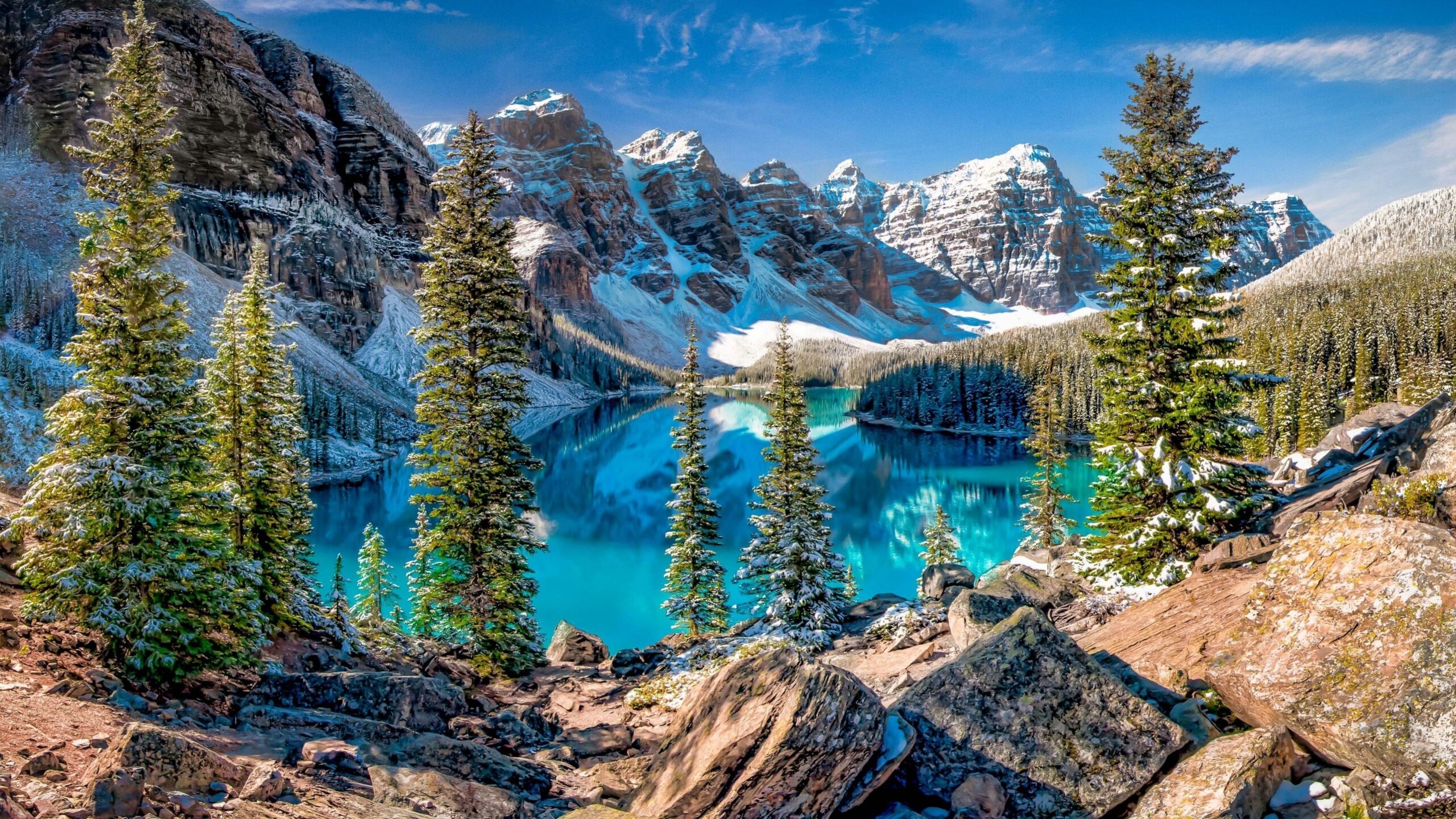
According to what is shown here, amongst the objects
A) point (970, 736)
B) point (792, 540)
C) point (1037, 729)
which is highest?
point (1037, 729)

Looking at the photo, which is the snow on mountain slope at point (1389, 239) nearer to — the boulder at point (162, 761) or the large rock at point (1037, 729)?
the large rock at point (1037, 729)

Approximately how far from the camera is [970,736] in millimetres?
→ 6547

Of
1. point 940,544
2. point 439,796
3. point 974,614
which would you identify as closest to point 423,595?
point 439,796

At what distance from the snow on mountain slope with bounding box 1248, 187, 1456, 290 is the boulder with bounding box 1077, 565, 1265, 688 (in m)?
200

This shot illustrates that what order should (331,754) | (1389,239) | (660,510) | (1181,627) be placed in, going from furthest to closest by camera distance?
(1389,239) < (660,510) < (1181,627) < (331,754)

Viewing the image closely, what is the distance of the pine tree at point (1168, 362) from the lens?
15750 mm

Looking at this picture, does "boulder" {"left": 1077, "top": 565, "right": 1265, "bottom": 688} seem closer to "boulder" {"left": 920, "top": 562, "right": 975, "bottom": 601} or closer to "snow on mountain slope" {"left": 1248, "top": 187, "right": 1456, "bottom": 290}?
"boulder" {"left": 920, "top": 562, "right": 975, "bottom": 601}

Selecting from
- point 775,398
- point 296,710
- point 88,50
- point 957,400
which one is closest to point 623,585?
point 775,398

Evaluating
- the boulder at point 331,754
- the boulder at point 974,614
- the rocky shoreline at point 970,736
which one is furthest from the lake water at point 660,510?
the boulder at point 331,754

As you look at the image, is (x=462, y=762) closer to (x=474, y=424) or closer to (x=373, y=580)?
(x=474, y=424)

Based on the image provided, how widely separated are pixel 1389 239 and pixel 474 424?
25748cm

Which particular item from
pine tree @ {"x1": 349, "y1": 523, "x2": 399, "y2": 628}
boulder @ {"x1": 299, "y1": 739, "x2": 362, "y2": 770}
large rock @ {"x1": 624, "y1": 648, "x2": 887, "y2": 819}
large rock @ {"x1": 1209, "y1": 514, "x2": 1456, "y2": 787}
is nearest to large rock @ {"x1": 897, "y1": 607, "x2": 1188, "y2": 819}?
large rock @ {"x1": 624, "y1": 648, "x2": 887, "y2": 819}

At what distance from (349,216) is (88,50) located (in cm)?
5563

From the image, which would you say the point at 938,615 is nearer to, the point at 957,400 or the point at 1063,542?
the point at 1063,542
